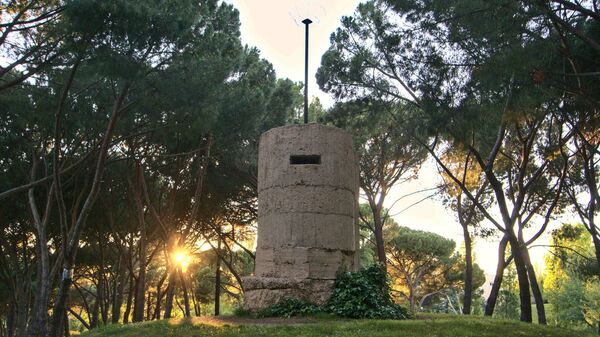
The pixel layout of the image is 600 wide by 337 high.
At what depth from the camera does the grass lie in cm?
741

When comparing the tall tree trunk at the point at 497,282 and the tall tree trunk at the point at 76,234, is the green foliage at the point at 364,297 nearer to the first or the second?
the tall tree trunk at the point at 497,282

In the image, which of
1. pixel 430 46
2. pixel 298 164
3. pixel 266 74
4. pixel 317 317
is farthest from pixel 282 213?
pixel 266 74

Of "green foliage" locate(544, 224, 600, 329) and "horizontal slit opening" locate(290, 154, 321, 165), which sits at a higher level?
"horizontal slit opening" locate(290, 154, 321, 165)

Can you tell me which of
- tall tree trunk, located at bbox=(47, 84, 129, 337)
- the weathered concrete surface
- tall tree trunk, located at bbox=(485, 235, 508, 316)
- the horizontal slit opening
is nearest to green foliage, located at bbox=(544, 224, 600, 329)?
tall tree trunk, located at bbox=(485, 235, 508, 316)

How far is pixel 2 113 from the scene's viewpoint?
43.1ft

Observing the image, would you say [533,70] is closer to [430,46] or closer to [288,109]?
[430,46]

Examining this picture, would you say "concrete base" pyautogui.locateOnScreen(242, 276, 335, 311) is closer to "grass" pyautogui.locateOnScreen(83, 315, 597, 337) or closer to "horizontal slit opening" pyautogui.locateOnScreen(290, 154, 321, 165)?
"grass" pyautogui.locateOnScreen(83, 315, 597, 337)

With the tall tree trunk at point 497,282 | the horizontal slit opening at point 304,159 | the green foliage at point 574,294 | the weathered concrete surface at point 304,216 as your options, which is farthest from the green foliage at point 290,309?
the green foliage at point 574,294

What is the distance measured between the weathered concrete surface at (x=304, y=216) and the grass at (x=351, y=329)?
3.57 feet

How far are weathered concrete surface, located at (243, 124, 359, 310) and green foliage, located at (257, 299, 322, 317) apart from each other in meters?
0.13

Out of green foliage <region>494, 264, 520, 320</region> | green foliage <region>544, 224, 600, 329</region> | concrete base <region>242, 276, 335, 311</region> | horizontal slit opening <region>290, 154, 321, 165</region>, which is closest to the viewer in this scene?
concrete base <region>242, 276, 335, 311</region>

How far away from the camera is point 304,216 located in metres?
9.79

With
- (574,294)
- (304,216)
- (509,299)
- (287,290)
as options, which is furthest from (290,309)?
(509,299)

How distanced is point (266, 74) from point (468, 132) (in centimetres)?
683
